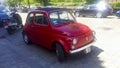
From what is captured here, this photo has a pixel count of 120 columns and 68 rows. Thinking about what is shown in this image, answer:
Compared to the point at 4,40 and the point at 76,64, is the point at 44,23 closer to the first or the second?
the point at 76,64

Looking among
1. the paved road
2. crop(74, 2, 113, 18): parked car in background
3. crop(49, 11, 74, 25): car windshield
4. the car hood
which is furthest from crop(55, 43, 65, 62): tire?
crop(74, 2, 113, 18): parked car in background

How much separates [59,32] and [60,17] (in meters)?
1.02

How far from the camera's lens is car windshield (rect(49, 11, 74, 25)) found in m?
7.63

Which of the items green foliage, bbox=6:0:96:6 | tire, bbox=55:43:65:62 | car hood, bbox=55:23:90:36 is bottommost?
tire, bbox=55:43:65:62

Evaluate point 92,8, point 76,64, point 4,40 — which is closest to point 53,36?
point 76,64

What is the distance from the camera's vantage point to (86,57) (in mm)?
7301

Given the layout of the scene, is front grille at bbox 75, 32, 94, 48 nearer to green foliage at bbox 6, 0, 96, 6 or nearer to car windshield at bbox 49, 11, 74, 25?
car windshield at bbox 49, 11, 74, 25

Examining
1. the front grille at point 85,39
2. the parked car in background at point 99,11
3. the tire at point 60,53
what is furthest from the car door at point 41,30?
the parked car in background at point 99,11

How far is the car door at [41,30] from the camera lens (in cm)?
765

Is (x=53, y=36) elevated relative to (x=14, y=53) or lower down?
elevated

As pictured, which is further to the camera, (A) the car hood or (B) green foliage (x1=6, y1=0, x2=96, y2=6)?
(B) green foliage (x1=6, y1=0, x2=96, y2=6)

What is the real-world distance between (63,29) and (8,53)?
9.72 ft

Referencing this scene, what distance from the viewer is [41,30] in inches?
314

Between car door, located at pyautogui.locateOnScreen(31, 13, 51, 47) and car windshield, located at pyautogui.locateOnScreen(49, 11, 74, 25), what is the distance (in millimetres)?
259
